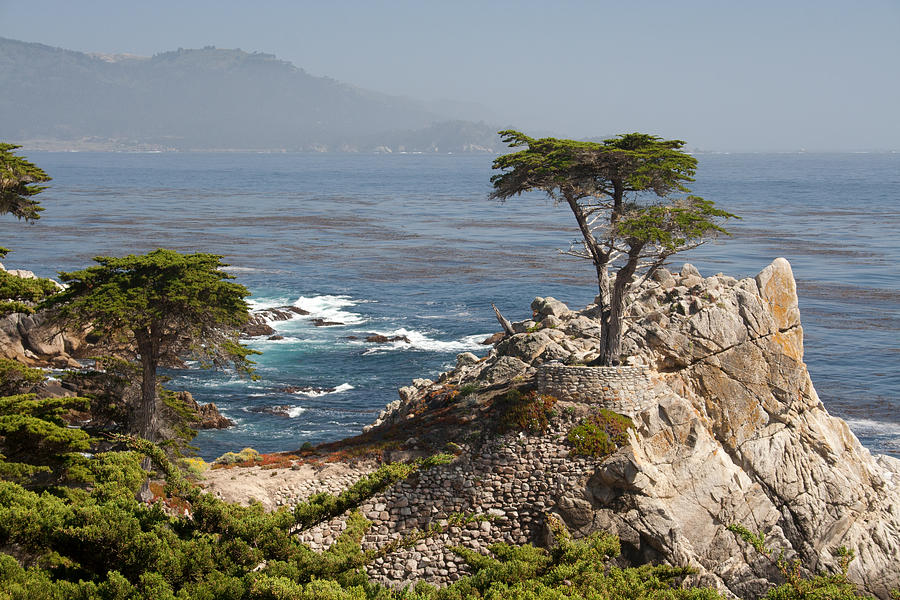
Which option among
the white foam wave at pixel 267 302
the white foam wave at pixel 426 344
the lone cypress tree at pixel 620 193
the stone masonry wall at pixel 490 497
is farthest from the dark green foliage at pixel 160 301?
the white foam wave at pixel 267 302

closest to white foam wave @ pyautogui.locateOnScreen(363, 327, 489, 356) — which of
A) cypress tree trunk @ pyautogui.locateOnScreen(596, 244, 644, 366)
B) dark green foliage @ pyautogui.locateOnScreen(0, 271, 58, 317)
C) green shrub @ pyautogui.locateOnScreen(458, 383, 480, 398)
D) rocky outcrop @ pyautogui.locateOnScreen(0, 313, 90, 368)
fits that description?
rocky outcrop @ pyautogui.locateOnScreen(0, 313, 90, 368)

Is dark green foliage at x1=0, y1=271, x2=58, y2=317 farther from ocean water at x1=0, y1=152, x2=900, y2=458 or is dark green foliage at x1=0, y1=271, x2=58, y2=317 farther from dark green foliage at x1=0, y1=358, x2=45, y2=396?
ocean water at x1=0, y1=152, x2=900, y2=458

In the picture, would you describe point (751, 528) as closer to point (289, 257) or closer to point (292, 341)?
point (292, 341)

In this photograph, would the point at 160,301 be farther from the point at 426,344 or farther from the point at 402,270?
the point at 402,270

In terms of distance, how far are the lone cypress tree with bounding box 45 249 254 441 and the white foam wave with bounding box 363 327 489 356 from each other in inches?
1025

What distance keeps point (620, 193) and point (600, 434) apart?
7124 millimetres

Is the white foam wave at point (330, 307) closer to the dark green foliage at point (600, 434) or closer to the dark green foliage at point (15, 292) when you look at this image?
the dark green foliage at point (600, 434)

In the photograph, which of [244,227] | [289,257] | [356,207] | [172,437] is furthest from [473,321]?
[356,207]

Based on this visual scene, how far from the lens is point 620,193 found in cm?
2489

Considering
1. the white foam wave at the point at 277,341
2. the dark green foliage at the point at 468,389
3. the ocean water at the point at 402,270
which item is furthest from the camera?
the white foam wave at the point at 277,341

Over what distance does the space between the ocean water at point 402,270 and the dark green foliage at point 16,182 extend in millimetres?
12709

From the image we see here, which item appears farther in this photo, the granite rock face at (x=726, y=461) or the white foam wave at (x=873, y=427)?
the white foam wave at (x=873, y=427)

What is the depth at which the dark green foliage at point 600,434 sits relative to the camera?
2205 cm

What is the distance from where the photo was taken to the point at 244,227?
10025 centimetres
